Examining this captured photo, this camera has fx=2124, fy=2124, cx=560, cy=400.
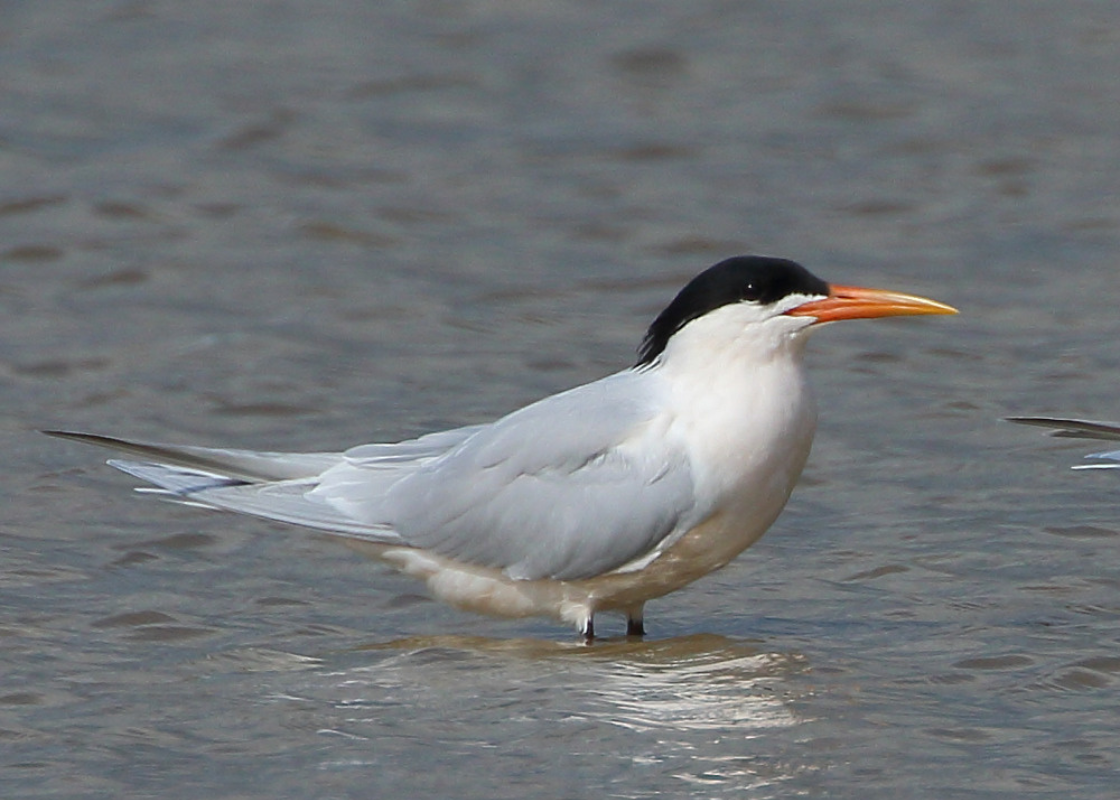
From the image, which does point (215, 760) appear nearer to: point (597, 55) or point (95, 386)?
point (95, 386)

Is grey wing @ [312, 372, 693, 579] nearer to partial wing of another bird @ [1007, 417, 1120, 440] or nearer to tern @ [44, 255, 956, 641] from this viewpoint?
tern @ [44, 255, 956, 641]

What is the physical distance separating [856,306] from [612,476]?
751 millimetres

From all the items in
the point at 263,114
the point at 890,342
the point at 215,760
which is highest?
the point at 263,114

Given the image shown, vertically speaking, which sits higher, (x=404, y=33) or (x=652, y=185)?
(x=404, y=33)

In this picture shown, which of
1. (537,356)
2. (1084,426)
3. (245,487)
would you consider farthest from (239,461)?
(537,356)

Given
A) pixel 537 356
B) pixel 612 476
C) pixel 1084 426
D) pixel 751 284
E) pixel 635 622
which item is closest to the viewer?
pixel 1084 426

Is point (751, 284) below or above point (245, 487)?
above

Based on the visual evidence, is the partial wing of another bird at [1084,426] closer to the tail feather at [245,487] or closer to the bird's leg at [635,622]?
the bird's leg at [635,622]

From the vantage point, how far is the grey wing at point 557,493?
5336 millimetres

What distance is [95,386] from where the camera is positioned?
7582 mm

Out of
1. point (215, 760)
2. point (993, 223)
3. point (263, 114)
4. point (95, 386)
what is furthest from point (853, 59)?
point (215, 760)

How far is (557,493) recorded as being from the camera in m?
5.50

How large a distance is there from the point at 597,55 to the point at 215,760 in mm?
7183

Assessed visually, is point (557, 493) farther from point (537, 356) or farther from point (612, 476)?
point (537, 356)
